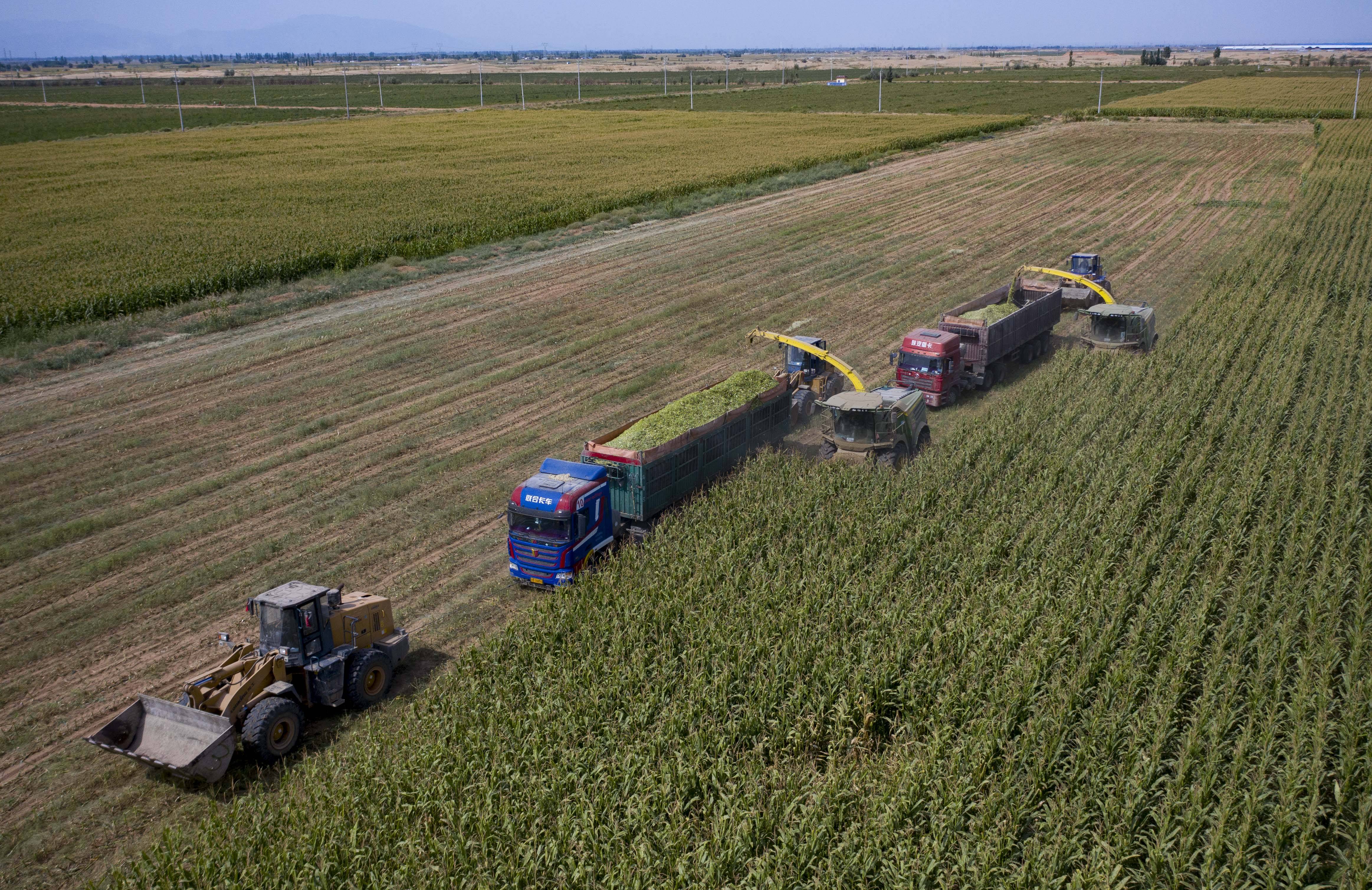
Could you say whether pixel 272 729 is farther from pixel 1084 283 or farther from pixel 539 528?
pixel 1084 283

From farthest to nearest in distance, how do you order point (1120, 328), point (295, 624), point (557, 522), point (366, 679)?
point (1120, 328), point (557, 522), point (366, 679), point (295, 624)

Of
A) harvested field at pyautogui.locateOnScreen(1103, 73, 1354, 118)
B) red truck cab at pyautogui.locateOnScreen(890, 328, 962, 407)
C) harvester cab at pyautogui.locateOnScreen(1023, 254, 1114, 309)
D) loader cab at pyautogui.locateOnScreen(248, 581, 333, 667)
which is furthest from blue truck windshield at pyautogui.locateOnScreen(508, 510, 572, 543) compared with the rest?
harvested field at pyautogui.locateOnScreen(1103, 73, 1354, 118)

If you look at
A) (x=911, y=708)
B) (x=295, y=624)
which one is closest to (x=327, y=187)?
(x=295, y=624)

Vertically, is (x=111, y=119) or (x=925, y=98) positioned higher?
(x=925, y=98)

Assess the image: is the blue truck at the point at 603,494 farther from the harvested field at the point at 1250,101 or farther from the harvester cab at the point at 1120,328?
the harvested field at the point at 1250,101

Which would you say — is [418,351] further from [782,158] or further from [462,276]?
[782,158]

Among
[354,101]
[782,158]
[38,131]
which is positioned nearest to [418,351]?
[782,158]

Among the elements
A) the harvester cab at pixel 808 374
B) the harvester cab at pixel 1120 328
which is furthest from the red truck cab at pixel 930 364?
the harvester cab at pixel 1120 328
